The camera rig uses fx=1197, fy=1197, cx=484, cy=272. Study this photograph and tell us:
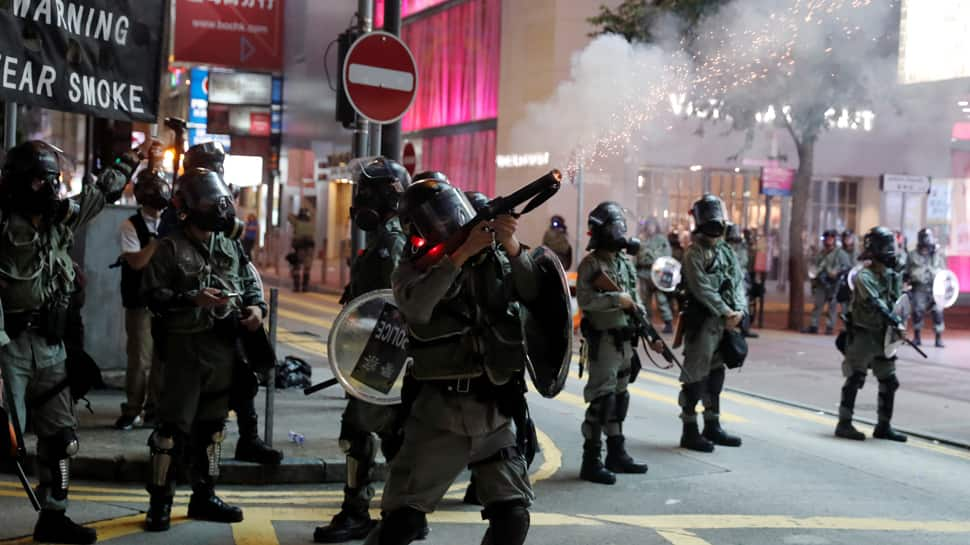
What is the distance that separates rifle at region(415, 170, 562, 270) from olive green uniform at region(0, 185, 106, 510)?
2273mm

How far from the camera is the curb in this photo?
717 centimetres

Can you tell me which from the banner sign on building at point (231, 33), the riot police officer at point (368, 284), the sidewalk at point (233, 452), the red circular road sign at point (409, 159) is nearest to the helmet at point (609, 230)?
the sidewalk at point (233, 452)

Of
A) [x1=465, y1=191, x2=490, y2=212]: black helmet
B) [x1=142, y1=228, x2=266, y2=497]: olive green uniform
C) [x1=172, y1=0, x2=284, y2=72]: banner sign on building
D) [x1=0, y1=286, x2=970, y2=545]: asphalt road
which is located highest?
[x1=172, y1=0, x2=284, y2=72]: banner sign on building

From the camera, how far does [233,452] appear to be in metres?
7.70

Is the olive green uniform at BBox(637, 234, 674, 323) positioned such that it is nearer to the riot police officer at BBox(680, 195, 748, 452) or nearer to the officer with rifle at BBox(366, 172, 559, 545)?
the riot police officer at BBox(680, 195, 748, 452)

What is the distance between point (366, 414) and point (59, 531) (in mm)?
1554

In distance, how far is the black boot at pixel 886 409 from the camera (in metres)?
9.86

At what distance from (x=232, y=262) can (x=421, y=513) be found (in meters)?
2.31

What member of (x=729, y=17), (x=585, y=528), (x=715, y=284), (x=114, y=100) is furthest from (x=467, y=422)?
(x=729, y=17)

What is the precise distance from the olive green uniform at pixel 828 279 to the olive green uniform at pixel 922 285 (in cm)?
140

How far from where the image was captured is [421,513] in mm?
4449

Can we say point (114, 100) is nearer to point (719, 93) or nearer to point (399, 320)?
point (399, 320)

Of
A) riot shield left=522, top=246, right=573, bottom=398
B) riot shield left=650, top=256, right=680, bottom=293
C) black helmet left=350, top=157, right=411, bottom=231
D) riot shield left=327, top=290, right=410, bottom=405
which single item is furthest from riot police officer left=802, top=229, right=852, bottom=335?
riot shield left=522, top=246, right=573, bottom=398

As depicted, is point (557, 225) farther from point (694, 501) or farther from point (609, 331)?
point (694, 501)
